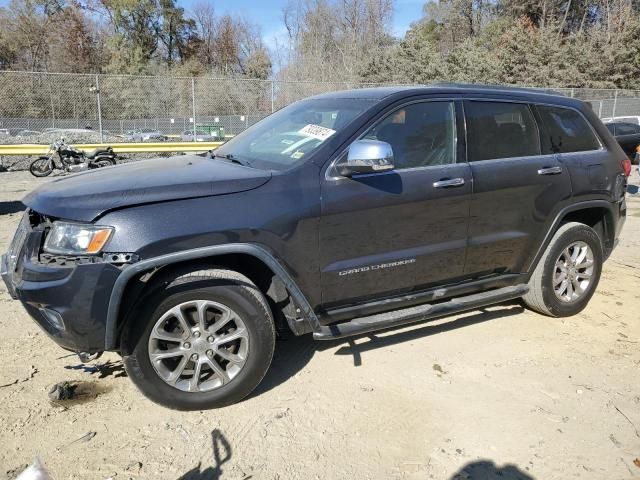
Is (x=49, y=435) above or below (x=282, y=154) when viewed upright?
below

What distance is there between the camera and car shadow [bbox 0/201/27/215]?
8914 mm

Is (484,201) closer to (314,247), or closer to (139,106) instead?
(314,247)

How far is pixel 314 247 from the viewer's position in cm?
321

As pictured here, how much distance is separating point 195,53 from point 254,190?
64.3 meters

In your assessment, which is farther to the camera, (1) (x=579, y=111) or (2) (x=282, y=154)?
(1) (x=579, y=111)

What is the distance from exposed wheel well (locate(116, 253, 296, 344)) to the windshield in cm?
63

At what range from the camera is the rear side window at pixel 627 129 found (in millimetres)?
15492

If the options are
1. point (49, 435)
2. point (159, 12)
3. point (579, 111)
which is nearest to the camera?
point (49, 435)

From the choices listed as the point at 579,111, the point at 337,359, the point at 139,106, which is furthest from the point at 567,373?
the point at 139,106

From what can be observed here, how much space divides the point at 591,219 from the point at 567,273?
628 mm

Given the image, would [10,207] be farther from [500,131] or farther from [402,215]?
[500,131]

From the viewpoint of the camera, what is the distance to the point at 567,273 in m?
4.49

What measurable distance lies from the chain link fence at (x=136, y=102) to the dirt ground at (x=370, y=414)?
46.3ft

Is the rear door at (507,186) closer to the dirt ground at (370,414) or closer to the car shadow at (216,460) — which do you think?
the dirt ground at (370,414)
